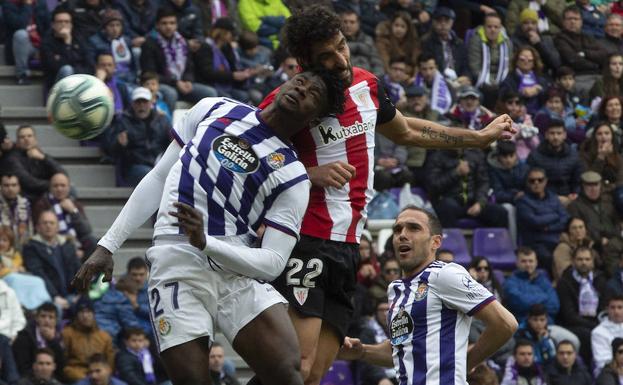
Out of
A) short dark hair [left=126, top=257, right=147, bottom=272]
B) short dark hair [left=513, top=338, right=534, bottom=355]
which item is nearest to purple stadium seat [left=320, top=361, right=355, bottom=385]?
short dark hair [left=513, top=338, right=534, bottom=355]

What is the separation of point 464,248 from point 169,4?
4.51 meters

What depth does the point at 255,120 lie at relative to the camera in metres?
A: 7.98

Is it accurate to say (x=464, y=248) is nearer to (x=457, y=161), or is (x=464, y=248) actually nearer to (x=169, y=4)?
(x=457, y=161)

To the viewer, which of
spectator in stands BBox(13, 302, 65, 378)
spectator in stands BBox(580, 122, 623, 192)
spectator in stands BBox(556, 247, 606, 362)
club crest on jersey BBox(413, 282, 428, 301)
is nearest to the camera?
club crest on jersey BBox(413, 282, 428, 301)

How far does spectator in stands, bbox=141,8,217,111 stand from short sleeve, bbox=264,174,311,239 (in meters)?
9.60

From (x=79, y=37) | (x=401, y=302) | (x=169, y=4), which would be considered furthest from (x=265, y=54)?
(x=401, y=302)

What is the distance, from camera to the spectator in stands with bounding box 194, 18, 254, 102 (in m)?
18.0

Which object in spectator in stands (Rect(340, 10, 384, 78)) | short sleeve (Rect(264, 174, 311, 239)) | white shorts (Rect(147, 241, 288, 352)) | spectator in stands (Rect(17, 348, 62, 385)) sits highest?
short sleeve (Rect(264, 174, 311, 239))

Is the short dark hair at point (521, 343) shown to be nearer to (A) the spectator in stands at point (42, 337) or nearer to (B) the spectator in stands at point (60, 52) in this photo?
(A) the spectator in stands at point (42, 337)

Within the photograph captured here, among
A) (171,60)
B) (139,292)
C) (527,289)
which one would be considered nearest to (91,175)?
(171,60)

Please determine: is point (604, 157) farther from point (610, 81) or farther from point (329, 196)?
point (329, 196)

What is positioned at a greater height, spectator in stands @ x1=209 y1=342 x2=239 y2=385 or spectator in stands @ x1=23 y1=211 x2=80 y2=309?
spectator in stands @ x1=23 y1=211 x2=80 y2=309

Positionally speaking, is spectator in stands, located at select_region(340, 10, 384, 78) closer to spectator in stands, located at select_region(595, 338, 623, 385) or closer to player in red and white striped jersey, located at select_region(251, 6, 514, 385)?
spectator in stands, located at select_region(595, 338, 623, 385)

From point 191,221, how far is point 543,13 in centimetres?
1534
